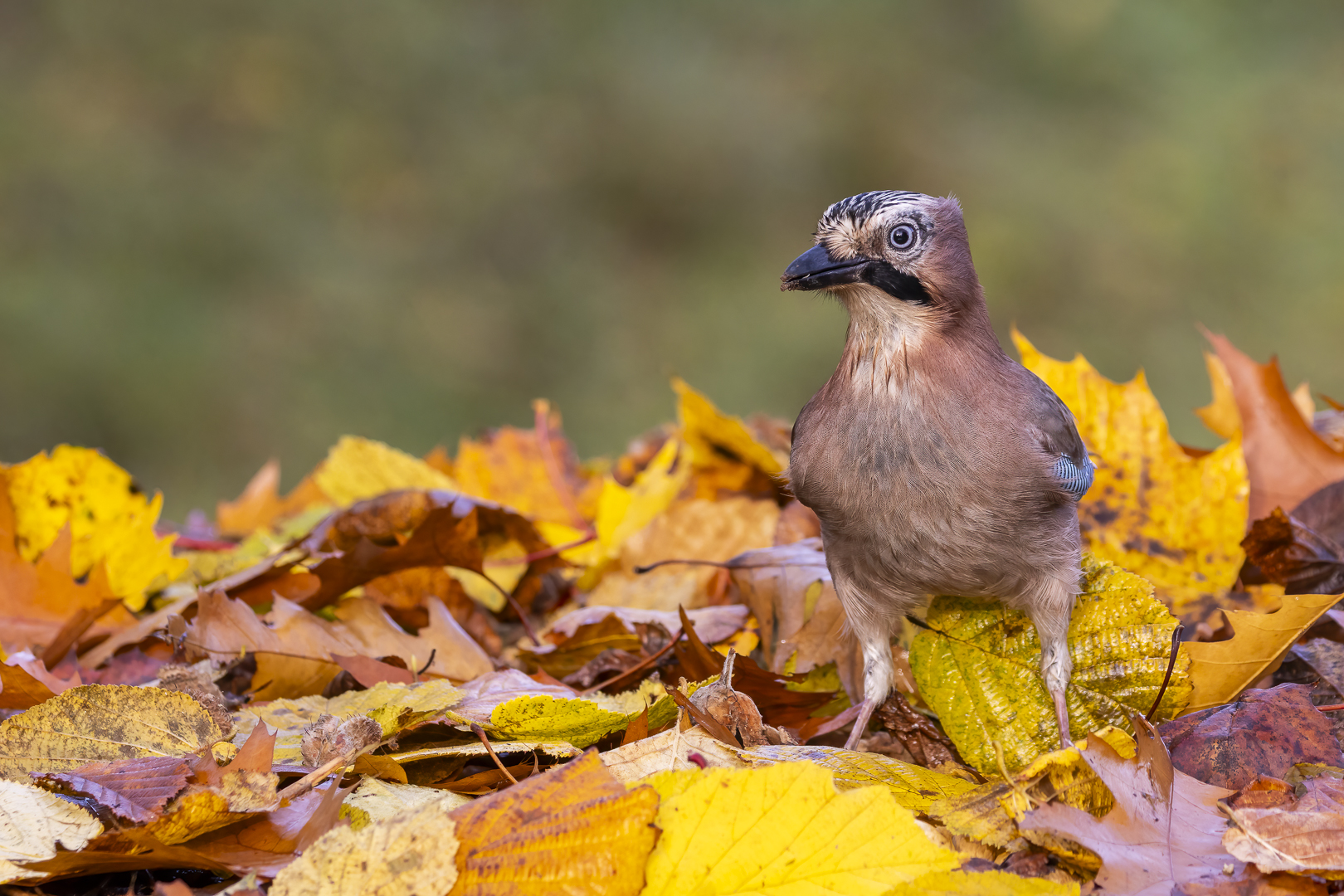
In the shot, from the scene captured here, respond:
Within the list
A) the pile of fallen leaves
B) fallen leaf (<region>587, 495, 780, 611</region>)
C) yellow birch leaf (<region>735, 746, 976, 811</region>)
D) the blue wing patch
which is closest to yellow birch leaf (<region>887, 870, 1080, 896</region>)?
the pile of fallen leaves

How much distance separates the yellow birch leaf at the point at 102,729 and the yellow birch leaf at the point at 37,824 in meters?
0.11

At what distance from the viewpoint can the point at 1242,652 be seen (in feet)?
6.22

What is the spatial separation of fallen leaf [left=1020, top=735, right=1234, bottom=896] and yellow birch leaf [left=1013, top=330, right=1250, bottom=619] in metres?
0.85

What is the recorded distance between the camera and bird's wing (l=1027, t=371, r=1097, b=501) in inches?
80.8

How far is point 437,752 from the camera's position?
65.9 inches

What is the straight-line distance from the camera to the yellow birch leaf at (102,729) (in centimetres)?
166

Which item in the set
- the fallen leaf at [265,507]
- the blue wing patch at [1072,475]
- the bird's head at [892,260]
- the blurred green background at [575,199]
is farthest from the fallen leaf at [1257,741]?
the blurred green background at [575,199]

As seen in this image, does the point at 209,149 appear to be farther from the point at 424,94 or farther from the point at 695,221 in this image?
the point at 695,221

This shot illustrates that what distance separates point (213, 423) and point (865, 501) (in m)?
7.07

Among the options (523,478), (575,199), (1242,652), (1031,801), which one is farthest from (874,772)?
(575,199)

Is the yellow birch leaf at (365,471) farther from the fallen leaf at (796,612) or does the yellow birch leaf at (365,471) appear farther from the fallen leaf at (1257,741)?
the fallen leaf at (1257,741)

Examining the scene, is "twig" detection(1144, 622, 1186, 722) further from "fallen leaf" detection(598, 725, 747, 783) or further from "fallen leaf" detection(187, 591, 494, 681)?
"fallen leaf" detection(187, 591, 494, 681)

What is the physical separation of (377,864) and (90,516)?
1645 millimetres

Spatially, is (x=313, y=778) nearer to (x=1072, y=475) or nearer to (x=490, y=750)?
(x=490, y=750)
